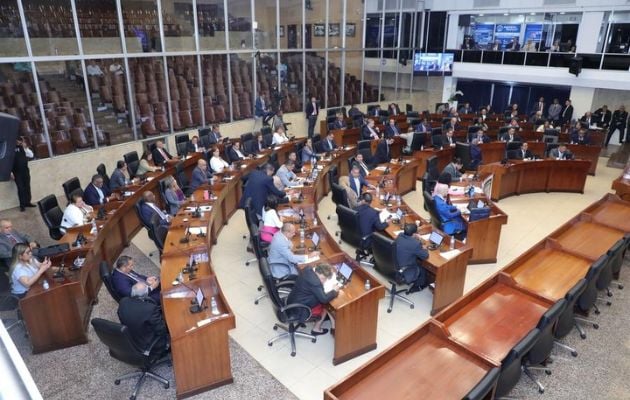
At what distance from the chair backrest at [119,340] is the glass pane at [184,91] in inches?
389

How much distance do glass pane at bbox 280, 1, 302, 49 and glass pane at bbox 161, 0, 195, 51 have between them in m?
3.30

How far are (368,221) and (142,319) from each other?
3692 millimetres

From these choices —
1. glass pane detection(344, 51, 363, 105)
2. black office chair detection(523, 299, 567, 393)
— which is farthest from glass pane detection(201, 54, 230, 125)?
black office chair detection(523, 299, 567, 393)

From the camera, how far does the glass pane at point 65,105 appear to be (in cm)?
1109

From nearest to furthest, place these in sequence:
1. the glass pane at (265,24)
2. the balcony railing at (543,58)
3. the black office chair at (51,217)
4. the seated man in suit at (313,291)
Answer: the seated man in suit at (313,291) → the black office chair at (51,217) → the glass pane at (265,24) → the balcony railing at (543,58)

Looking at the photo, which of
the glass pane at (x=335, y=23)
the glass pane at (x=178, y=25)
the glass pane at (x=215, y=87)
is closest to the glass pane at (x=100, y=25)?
the glass pane at (x=178, y=25)

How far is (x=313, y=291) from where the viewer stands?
206 inches

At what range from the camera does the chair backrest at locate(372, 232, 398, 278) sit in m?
6.13

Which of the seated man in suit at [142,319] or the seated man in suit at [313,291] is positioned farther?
the seated man in suit at [313,291]

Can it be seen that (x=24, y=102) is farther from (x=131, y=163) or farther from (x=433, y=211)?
(x=433, y=211)

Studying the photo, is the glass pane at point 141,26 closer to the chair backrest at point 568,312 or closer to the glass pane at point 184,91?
the glass pane at point 184,91

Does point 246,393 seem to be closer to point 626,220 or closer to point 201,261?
point 201,261

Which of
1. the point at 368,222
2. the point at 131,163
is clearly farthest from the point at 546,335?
the point at 131,163

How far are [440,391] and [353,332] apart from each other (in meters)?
1.59
